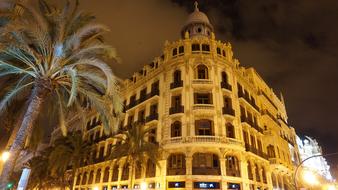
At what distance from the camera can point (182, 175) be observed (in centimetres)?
2386

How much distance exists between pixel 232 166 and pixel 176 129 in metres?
7.34

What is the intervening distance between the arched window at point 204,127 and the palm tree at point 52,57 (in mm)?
13868

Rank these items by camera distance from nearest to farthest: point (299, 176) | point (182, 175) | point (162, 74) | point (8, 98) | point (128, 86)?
point (8, 98)
point (182, 175)
point (162, 74)
point (128, 86)
point (299, 176)

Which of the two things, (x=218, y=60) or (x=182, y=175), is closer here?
(x=182, y=175)

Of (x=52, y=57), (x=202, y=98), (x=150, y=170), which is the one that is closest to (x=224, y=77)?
(x=202, y=98)

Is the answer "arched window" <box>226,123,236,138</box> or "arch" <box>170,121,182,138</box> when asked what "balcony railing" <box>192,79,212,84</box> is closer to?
"arch" <box>170,121,182,138</box>

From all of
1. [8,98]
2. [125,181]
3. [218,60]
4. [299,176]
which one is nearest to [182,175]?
[125,181]

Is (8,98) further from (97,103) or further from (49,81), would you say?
(97,103)

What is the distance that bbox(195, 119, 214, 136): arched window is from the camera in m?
26.2

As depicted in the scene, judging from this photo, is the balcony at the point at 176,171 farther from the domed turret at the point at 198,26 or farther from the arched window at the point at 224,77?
the domed turret at the point at 198,26

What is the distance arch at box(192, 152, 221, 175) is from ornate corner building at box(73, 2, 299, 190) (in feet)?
0.06

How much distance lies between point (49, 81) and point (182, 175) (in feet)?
53.6

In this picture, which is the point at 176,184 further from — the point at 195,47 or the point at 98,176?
the point at 98,176

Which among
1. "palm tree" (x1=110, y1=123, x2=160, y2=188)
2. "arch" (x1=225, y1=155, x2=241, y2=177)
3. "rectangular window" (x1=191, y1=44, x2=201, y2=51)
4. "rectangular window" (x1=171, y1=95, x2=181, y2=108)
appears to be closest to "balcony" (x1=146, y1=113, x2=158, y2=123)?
"rectangular window" (x1=171, y1=95, x2=181, y2=108)
